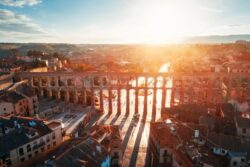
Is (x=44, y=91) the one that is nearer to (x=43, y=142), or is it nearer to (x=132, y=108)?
(x=132, y=108)

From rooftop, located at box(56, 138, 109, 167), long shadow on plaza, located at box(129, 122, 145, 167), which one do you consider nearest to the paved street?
long shadow on plaza, located at box(129, 122, 145, 167)

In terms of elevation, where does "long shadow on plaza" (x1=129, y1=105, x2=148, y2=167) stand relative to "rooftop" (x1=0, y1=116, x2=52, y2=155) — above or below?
below

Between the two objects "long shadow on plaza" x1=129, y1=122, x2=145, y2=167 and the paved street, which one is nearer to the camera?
"long shadow on plaza" x1=129, y1=122, x2=145, y2=167

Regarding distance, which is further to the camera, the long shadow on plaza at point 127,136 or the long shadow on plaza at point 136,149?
the long shadow on plaza at point 127,136

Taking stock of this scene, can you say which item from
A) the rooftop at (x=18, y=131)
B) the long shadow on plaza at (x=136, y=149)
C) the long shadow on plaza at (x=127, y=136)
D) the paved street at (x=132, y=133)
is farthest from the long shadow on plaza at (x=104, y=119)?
the rooftop at (x=18, y=131)

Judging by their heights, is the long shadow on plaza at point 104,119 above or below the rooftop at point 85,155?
below

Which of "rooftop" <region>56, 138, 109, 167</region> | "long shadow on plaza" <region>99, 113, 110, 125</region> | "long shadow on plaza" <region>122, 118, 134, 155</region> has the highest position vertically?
"rooftop" <region>56, 138, 109, 167</region>

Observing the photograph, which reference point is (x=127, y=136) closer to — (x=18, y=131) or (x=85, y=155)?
(x=85, y=155)

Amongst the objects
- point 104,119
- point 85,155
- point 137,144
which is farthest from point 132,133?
point 85,155

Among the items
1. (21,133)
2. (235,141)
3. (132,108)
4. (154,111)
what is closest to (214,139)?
(235,141)

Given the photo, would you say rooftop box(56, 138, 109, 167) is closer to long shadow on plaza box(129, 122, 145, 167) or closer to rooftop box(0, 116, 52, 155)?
rooftop box(0, 116, 52, 155)

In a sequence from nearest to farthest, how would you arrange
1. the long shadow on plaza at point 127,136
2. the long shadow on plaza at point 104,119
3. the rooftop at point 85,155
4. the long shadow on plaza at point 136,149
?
1. the rooftop at point 85,155
2. the long shadow on plaza at point 136,149
3. the long shadow on plaza at point 127,136
4. the long shadow on plaza at point 104,119

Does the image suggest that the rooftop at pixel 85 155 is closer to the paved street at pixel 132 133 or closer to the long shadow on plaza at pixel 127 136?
the paved street at pixel 132 133
